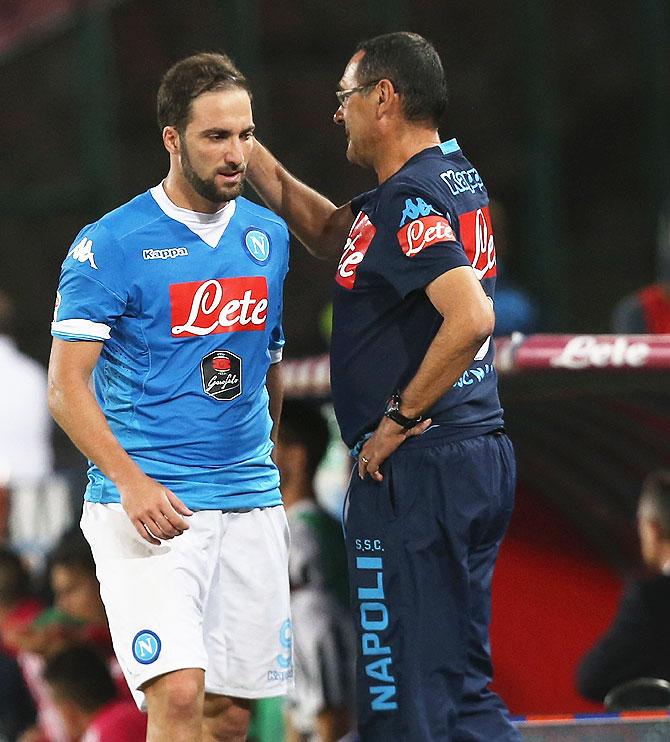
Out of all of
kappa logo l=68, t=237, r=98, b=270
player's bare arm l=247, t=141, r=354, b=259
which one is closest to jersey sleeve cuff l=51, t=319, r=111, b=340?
kappa logo l=68, t=237, r=98, b=270

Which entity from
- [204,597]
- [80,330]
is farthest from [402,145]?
[204,597]

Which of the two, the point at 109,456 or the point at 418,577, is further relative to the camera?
the point at 418,577

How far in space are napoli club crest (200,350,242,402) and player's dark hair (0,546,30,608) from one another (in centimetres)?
315

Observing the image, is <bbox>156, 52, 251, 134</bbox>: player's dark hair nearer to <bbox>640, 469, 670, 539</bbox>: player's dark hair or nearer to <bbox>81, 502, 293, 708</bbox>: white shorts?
<bbox>81, 502, 293, 708</bbox>: white shorts

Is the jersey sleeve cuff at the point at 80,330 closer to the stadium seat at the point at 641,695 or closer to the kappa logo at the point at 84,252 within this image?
the kappa logo at the point at 84,252

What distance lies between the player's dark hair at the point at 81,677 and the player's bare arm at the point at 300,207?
223 cm

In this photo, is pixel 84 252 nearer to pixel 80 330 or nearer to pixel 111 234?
pixel 111 234

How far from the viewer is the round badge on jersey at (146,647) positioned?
173 inches

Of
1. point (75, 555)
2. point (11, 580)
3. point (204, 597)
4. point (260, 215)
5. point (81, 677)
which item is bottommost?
point (81, 677)

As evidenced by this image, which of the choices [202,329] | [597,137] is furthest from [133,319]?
[597,137]

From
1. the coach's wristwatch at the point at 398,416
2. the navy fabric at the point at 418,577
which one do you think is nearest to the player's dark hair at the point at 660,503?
the navy fabric at the point at 418,577

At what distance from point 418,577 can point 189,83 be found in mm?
1454

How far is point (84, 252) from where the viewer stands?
4430 mm

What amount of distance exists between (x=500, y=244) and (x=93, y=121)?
4.68m
